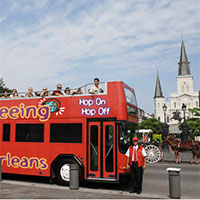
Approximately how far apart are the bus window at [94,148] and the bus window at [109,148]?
372 millimetres

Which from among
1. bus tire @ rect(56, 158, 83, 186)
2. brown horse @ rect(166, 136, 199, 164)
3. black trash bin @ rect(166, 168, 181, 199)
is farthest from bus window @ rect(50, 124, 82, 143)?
brown horse @ rect(166, 136, 199, 164)

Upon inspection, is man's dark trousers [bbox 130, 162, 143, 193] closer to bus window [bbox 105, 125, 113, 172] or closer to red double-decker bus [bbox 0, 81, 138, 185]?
red double-decker bus [bbox 0, 81, 138, 185]

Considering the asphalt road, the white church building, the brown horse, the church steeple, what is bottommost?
the asphalt road

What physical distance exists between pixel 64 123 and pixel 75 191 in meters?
2.37

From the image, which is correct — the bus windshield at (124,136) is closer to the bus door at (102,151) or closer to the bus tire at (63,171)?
the bus door at (102,151)

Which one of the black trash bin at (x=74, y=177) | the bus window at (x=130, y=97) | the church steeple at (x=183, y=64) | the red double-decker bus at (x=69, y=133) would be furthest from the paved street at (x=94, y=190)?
the church steeple at (x=183, y=64)

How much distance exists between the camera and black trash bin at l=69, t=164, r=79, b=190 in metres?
8.39

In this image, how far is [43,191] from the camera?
831 centimetres

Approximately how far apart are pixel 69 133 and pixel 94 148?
110cm

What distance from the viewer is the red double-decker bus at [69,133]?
864cm

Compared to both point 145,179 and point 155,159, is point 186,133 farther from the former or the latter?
point 145,179

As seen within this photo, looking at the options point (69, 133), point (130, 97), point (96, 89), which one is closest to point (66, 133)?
point (69, 133)

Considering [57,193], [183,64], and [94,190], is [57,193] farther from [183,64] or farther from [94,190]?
[183,64]

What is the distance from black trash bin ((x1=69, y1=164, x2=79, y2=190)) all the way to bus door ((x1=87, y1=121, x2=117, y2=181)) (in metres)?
0.45
